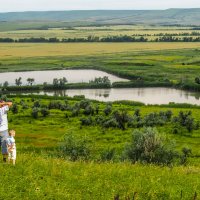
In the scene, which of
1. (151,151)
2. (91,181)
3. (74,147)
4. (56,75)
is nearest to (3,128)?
(91,181)

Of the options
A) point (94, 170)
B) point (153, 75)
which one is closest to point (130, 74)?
point (153, 75)

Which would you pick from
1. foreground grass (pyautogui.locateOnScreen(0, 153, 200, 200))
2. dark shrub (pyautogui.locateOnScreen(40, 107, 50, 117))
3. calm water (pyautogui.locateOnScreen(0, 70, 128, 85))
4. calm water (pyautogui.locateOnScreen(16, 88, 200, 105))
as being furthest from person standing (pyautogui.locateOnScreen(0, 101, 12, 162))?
calm water (pyautogui.locateOnScreen(0, 70, 128, 85))

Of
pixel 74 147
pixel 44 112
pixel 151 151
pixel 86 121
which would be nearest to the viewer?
pixel 151 151

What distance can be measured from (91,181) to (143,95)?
109m

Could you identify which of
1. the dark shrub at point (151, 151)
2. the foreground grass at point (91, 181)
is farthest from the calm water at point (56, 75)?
the foreground grass at point (91, 181)

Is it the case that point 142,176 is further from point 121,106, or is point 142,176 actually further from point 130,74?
point 130,74

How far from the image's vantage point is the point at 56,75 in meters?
159

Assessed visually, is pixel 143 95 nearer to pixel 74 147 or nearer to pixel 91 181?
pixel 74 147

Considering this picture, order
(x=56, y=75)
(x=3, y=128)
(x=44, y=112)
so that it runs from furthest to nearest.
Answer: (x=56, y=75) → (x=44, y=112) → (x=3, y=128)

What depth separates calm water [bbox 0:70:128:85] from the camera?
149 meters

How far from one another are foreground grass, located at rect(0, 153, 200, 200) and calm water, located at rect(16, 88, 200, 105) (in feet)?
319

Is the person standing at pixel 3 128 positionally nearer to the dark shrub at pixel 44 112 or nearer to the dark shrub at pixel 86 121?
the dark shrub at pixel 86 121

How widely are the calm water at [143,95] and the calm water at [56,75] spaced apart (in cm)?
1487

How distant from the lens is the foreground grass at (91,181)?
15750 mm
